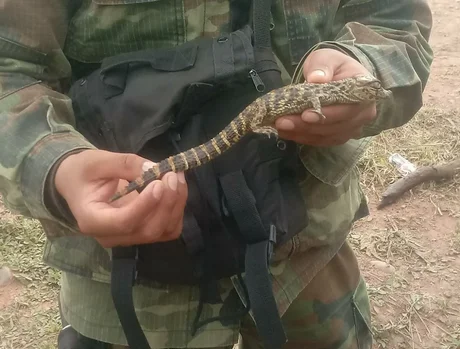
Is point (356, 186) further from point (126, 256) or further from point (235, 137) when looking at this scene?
point (126, 256)

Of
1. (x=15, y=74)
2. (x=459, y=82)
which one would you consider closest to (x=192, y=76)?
(x=15, y=74)

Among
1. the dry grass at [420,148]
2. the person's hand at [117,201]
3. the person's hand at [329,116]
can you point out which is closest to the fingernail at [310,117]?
the person's hand at [329,116]

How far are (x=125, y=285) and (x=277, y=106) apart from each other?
749 mm

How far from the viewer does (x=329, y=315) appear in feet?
8.07

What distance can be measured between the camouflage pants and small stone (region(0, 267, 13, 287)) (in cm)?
205

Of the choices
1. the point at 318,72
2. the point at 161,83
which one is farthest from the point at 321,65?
the point at 161,83

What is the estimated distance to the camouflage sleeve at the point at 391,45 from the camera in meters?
2.06

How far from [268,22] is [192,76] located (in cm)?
31

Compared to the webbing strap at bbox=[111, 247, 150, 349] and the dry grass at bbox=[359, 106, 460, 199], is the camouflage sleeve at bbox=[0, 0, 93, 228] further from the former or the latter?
the dry grass at bbox=[359, 106, 460, 199]

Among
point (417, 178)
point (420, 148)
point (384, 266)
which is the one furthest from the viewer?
point (420, 148)

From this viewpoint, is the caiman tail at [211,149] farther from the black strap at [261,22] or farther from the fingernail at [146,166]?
the black strap at [261,22]

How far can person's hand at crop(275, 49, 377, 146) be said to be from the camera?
1.83 metres

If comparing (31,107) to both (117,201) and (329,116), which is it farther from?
(329,116)

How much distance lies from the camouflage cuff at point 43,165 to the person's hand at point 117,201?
A: 4 centimetres
